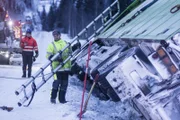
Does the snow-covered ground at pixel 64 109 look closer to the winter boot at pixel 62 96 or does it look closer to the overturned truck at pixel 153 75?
the winter boot at pixel 62 96

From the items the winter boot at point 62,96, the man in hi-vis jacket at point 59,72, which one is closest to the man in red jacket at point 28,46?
the man in hi-vis jacket at point 59,72

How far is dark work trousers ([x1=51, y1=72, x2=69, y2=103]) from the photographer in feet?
20.4

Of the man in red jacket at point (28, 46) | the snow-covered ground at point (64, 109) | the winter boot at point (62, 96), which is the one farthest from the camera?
the man in red jacket at point (28, 46)

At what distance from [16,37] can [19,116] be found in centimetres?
1319

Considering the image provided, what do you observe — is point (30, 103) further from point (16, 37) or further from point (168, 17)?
point (16, 37)

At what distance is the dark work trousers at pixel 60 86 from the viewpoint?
623 centimetres

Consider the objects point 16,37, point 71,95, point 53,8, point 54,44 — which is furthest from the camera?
point 53,8

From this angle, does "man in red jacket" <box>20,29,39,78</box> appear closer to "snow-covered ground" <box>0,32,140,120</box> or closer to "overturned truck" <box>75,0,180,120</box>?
"snow-covered ground" <box>0,32,140,120</box>

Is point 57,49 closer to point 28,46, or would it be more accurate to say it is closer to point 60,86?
point 60,86

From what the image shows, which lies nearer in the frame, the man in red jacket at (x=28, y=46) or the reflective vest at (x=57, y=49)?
the reflective vest at (x=57, y=49)

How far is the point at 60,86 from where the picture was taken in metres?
6.28

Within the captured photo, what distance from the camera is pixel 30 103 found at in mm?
6434

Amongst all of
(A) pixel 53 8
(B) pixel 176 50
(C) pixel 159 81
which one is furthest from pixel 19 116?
(A) pixel 53 8

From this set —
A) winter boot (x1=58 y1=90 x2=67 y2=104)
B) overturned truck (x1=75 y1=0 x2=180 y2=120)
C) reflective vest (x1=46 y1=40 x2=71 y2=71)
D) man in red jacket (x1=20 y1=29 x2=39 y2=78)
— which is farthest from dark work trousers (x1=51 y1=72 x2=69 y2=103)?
man in red jacket (x1=20 y1=29 x2=39 y2=78)
